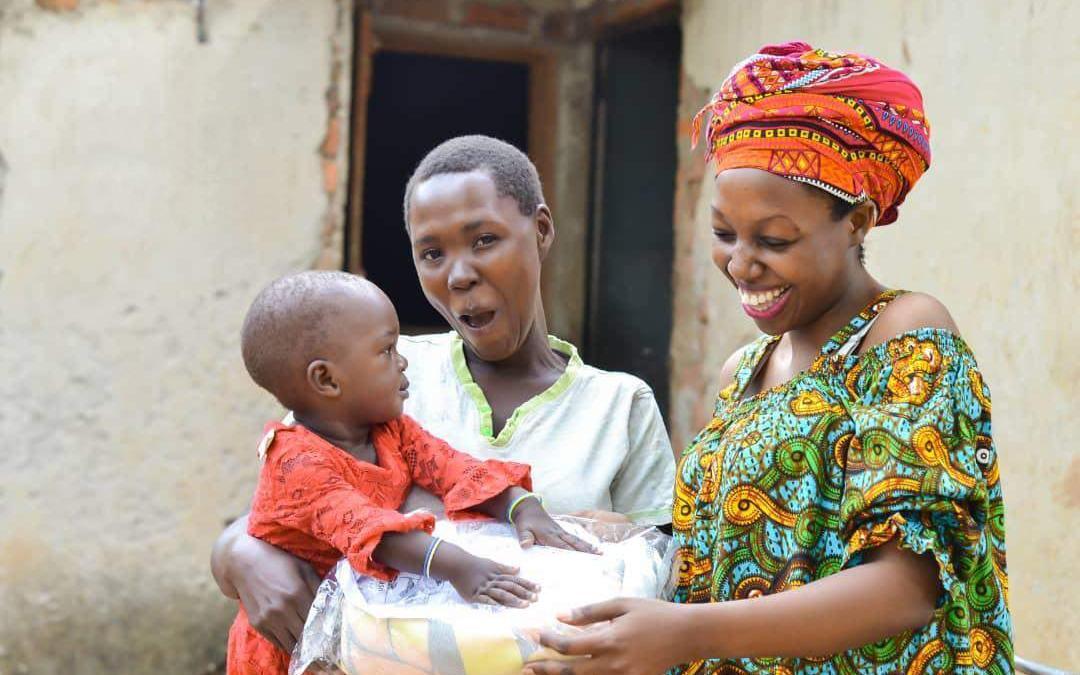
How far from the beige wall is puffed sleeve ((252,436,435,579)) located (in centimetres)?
216

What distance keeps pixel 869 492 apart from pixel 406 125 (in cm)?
822

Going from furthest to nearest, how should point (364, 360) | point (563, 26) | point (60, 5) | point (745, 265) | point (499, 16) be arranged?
point (563, 26), point (499, 16), point (60, 5), point (364, 360), point (745, 265)

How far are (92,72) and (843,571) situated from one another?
4376 mm

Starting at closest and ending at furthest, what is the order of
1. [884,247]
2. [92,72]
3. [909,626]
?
[909,626] < [884,247] < [92,72]

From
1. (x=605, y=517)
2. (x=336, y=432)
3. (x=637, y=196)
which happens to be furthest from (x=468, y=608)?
(x=637, y=196)

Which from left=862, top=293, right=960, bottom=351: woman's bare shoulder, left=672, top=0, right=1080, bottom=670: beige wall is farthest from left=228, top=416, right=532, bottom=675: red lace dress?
left=672, top=0, right=1080, bottom=670: beige wall

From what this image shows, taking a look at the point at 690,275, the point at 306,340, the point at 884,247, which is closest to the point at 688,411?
the point at 690,275

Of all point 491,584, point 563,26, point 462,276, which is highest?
point 563,26

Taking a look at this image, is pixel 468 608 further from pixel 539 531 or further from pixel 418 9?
pixel 418 9

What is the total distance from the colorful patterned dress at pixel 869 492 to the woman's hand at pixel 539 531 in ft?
0.64

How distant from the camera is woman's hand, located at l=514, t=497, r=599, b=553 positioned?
6.75 feet

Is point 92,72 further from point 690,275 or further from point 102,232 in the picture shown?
point 690,275

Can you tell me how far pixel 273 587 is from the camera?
2119mm

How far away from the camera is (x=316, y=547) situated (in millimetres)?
2197
